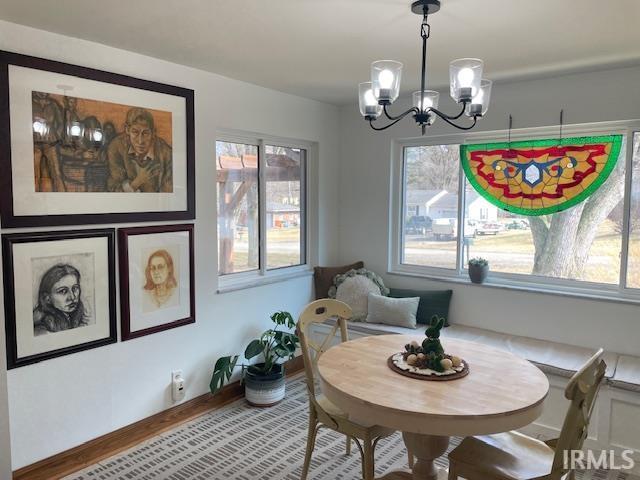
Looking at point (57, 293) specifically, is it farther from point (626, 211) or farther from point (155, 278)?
point (626, 211)

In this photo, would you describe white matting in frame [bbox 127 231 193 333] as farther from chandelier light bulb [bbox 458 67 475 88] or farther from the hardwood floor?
chandelier light bulb [bbox 458 67 475 88]

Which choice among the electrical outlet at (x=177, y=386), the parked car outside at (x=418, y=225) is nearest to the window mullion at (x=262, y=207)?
the electrical outlet at (x=177, y=386)

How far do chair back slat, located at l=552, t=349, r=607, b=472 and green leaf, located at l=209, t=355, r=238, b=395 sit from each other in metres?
2.21

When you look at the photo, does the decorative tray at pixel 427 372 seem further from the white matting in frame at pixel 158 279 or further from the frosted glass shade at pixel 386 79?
the white matting in frame at pixel 158 279

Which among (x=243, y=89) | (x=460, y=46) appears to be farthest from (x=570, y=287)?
(x=243, y=89)

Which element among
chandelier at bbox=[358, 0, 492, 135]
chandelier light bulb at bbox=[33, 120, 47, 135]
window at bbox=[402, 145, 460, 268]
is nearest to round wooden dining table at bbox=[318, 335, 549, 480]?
chandelier at bbox=[358, 0, 492, 135]

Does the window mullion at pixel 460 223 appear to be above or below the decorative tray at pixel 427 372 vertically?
above

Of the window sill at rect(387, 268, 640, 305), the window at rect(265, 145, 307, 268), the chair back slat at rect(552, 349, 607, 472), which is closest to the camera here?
the chair back slat at rect(552, 349, 607, 472)

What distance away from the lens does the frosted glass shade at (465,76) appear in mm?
1935

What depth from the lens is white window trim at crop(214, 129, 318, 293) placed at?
3627mm

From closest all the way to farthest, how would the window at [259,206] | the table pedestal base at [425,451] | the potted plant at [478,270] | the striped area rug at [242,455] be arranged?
the table pedestal base at [425,451]
the striped area rug at [242,455]
the window at [259,206]
the potted plant at [478,270]

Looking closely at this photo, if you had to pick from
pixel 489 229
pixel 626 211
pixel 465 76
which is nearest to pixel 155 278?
pixel 465 76

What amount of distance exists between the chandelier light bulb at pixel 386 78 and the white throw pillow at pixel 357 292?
2322 millimetres

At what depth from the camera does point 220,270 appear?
3.61m
